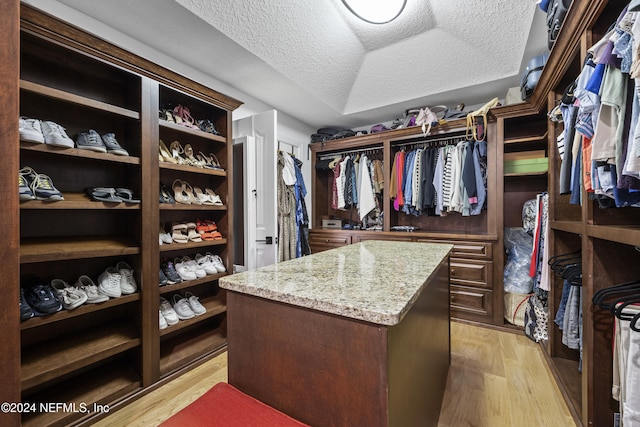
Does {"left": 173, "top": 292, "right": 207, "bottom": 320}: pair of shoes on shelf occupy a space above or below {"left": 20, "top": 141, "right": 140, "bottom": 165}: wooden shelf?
below

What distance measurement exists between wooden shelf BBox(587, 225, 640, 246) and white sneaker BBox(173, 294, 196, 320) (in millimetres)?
2290

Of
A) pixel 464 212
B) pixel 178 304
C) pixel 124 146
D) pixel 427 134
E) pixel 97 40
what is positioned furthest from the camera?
pixel 427 134

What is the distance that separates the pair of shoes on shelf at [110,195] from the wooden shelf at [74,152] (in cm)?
17

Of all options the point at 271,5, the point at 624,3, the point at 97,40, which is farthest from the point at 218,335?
the point at 624,3

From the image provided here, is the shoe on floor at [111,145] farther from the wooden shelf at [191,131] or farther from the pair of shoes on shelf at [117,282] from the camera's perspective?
the pair of shoes on shelf at [117,282]

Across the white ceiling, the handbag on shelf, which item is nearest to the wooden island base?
the white ceiling

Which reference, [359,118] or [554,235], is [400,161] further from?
[554,235]

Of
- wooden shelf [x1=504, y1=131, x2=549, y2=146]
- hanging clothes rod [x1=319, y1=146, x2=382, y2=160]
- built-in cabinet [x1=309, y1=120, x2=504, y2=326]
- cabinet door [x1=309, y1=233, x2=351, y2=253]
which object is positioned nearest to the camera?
wooden shelf [x1=504, y1=131, x2=549, y2=146]

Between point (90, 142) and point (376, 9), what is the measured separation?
1.99 m

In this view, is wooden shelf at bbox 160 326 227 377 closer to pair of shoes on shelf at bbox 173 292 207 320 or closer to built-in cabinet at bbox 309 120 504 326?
pair of shoes on shelf at bbox 173 292 207 320

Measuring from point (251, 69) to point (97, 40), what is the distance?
116 centimetres

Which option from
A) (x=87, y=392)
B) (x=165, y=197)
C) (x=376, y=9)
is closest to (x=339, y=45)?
(x=376, y=9)

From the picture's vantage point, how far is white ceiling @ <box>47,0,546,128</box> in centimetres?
175

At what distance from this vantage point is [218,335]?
7.12 feet
